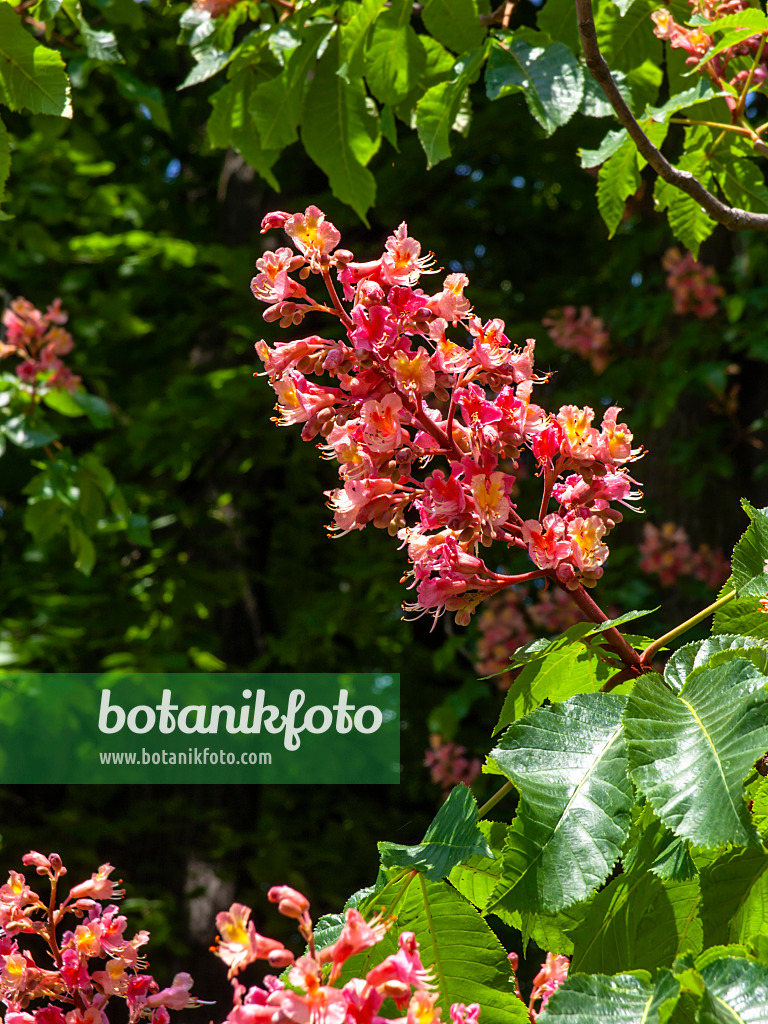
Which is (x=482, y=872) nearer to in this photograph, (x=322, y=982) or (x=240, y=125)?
(x=322, y=982)

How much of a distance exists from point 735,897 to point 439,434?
450mm

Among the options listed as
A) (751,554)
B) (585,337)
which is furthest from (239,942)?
(585,337)

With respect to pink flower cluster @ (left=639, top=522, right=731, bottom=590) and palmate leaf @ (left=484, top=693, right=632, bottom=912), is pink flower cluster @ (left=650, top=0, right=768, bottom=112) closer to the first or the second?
palmate leaf @ (left=484, top=693, right=632, bottom=912)

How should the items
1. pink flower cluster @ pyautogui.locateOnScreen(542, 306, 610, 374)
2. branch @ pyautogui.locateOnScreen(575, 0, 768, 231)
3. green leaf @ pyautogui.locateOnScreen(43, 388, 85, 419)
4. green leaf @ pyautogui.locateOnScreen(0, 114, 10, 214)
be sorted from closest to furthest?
branch @ pyautogui.locateOnScreen(575, 0, 768, 231) < green leaf @ pyautogui.locateOnScreen(0, 114, 10, 214) < green leaf @ pyautogui.locateOnScreen(43, 388, 85, 419) < pink flower cluster @ pyautogui.locateOnScreen(542, 306, 610, 374)

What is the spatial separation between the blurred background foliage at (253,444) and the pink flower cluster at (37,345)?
352mm

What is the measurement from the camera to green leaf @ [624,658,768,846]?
67cm

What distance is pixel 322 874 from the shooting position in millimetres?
4434

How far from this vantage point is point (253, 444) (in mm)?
4840

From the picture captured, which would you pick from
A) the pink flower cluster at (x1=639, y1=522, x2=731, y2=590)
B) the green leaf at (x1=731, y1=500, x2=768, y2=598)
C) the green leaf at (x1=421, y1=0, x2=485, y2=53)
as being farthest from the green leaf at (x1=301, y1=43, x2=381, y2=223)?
the pink flower cluster at (x1=639, y1=522, x2=731, y2=590)

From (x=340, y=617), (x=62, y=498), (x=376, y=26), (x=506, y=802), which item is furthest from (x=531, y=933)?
(x=340, y=617)

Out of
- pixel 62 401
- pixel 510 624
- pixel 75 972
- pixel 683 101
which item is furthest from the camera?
pixel 510 624

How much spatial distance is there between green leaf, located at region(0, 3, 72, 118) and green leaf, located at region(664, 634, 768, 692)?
1251 mm

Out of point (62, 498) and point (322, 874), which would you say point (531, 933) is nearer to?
point (62, 498)

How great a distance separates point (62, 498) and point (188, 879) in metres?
2.20
